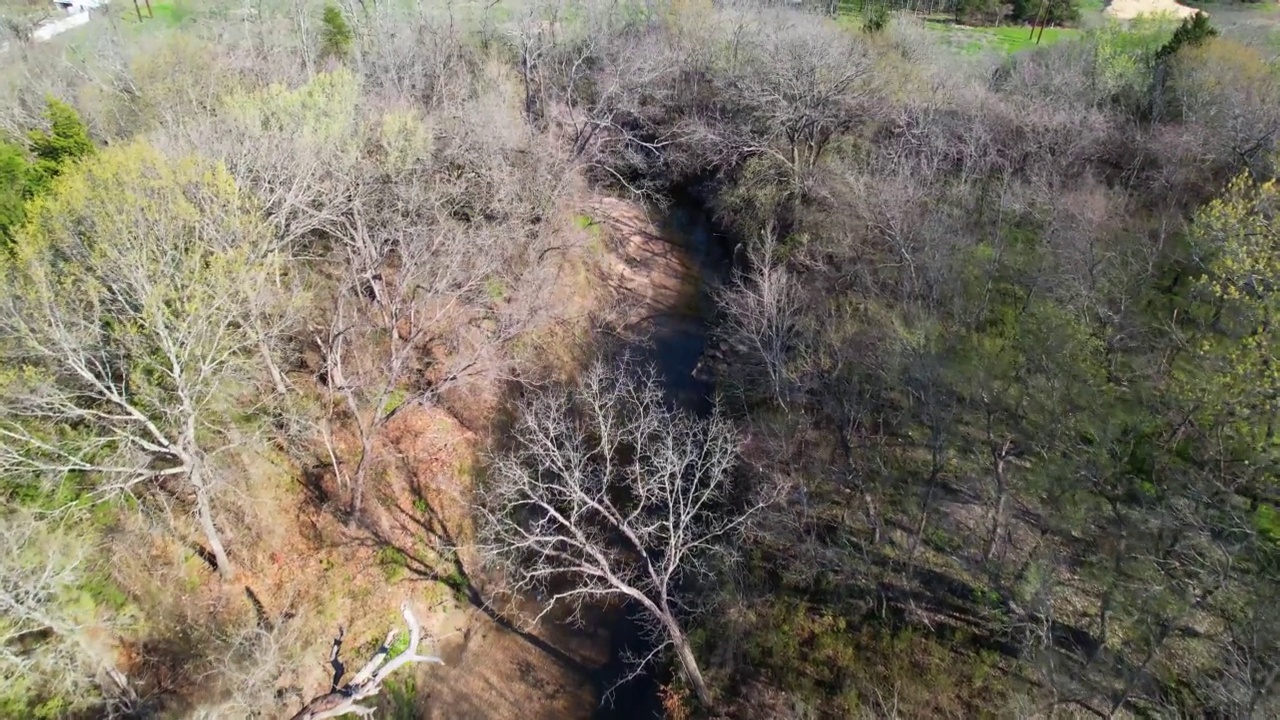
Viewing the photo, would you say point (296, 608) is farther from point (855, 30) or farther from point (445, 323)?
point (855, 30)

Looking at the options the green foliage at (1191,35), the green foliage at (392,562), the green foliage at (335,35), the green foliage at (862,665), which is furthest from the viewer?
the green foliage at (335,35)

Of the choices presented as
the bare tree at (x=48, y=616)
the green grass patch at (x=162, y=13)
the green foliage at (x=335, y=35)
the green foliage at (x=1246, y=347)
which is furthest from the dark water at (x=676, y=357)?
the green grass patch at (x=162, y=13)

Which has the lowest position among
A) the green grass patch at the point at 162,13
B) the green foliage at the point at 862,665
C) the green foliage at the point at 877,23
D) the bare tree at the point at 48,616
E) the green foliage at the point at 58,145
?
the green foliage at the point at 862,665

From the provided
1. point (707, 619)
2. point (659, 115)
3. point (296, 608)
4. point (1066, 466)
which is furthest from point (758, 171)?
point (296, 608)

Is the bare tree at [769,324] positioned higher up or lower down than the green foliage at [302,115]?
lower down

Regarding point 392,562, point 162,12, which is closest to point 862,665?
point 392,562

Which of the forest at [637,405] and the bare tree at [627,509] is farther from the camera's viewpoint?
the bare tree at [627,509]

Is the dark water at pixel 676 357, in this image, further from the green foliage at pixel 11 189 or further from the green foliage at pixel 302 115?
the green foliage at pixel 11 189

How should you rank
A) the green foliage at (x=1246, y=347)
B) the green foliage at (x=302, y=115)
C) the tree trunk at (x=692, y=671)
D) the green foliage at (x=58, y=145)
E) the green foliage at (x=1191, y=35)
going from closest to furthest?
the green foliage at (x=1246, y=347), the tree trunk at (x=692, y=671), the green foliage at (x=58, y=145), the green foliage at (x=302, y=115), the green foliage at (x=1191, y=35)
